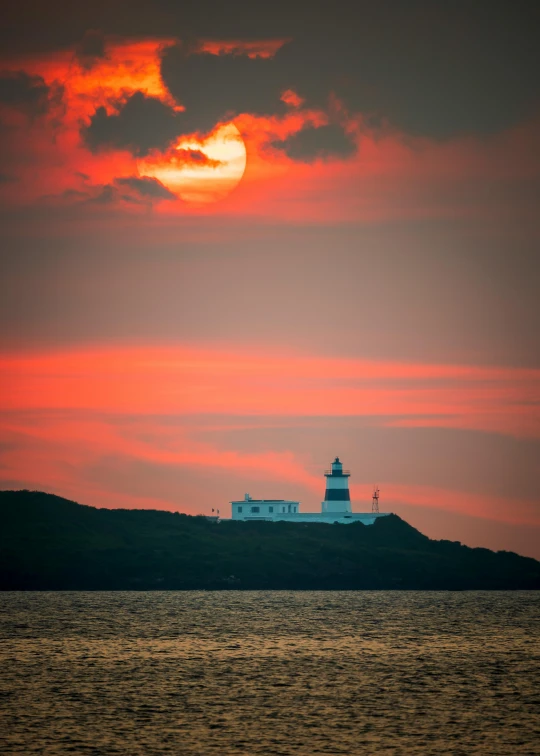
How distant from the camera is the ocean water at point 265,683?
187 ft

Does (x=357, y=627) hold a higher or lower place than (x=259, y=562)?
lower

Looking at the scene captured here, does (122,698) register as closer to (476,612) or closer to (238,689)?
(238,689)

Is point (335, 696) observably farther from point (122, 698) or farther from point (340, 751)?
point (340, 751)

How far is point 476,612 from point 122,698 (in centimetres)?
9514

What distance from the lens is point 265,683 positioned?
254ft

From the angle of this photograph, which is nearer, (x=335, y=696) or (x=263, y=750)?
(x=263, y=750)

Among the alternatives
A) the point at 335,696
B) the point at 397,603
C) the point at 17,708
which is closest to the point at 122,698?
the point at 17,708

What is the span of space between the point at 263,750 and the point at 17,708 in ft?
55.8

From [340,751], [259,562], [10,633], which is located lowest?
[340,751]

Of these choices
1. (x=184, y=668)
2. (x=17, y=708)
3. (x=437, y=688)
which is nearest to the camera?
(x=17, y=708)

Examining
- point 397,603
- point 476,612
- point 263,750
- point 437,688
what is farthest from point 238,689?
point 397,603

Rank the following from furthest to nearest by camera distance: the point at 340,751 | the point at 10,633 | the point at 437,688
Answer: the point at 10,633
the point at 437,688
the point at 340,751

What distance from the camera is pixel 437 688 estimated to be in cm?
7631

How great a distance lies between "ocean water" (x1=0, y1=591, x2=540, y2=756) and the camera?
5703 centimetres
